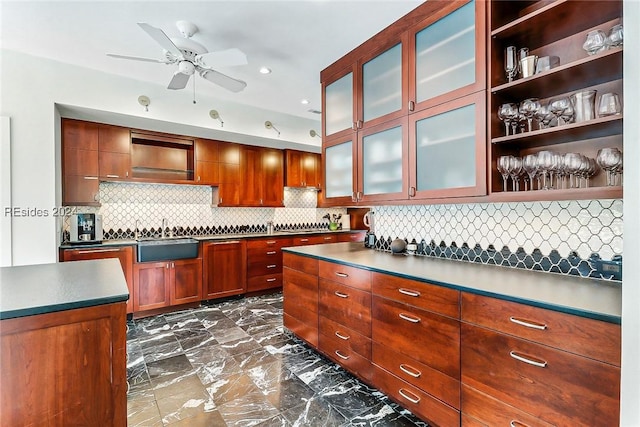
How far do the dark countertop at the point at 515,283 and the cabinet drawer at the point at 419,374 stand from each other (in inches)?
19.4

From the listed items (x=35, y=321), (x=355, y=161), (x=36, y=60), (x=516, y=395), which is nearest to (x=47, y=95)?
(x=36, y=60)

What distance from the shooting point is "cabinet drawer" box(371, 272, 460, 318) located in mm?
1576

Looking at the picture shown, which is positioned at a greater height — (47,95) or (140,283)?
(47,95)

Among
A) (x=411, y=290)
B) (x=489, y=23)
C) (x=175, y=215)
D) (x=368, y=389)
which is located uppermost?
Answer: (x=489, y=23)

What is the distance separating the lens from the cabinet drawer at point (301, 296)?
2.68 meters

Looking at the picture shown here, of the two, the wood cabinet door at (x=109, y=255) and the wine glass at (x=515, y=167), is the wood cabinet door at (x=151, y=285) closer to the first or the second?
the wood cabinet door at (x=109, y=255)

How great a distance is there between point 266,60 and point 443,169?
2157mm

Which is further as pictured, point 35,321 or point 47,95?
point 47,95

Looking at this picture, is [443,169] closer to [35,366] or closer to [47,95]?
[35,366]

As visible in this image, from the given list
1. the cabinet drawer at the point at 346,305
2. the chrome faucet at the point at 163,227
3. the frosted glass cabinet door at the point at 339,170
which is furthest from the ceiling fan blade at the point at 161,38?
the chrome faucet at the point at 163,227

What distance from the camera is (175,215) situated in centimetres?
450

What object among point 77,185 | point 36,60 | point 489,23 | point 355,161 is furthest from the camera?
point 77,185

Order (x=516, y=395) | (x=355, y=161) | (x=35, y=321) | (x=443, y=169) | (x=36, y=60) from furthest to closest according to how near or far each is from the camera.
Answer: (x=36, y=60) → (x=355, y=161) → (x=443, y=169) → (x=516, y=395) → (x=35, y=321)

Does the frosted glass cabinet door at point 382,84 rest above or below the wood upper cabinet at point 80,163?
above
